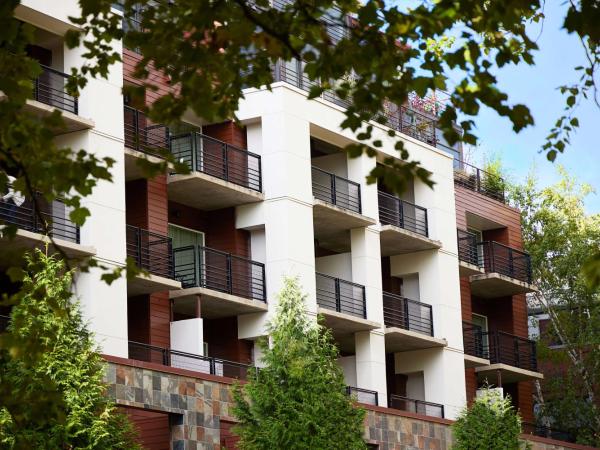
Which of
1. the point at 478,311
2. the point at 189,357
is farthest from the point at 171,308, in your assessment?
the point at 478,311

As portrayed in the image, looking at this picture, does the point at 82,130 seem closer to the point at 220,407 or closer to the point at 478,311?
the point at 220,407

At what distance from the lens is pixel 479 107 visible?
34.3 feet

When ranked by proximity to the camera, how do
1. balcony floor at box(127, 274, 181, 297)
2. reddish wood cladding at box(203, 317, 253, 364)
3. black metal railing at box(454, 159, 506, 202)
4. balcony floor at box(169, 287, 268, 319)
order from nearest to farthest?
balcony floor at box(127, 274, 181, 297), balcony floor at box(169, 287, 268, 319), reddish wood cladding at box(203, 317, 253, 364), black metal railing at box(454, 159, 506, 202)

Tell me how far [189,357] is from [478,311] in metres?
17.0

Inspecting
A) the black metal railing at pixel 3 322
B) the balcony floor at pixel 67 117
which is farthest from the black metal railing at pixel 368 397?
the black metal railing at pixel 3 322

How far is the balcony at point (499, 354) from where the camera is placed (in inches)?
1761

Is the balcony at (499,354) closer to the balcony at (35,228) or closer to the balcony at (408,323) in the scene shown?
the balcony at (408,323)

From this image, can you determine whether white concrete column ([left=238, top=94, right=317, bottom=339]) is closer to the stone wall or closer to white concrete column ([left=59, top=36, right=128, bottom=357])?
the stone wall

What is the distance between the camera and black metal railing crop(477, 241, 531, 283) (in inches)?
1829

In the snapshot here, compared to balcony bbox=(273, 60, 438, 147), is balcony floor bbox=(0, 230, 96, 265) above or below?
below

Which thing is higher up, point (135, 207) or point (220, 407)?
point (135, 207)

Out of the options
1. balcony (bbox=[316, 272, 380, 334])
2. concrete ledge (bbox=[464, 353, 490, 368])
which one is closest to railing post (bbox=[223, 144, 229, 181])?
balcony (bbox=[316, 272, 380, 334])

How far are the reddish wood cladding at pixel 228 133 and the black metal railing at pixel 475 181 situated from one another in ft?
35.8

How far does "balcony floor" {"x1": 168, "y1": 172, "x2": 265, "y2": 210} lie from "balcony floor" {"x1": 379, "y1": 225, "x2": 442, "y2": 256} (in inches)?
202
